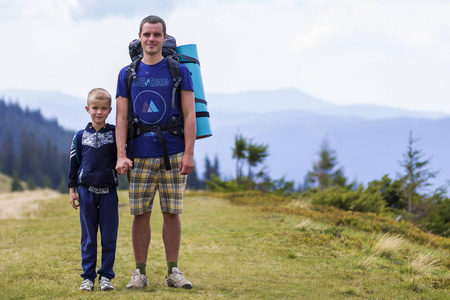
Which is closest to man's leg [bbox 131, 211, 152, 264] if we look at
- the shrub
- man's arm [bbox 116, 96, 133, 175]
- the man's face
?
man's arm [bbox 116, 96, 133, 175]

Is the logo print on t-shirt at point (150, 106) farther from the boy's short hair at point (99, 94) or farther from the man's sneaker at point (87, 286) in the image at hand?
the man's sneaker at point (87, 286)

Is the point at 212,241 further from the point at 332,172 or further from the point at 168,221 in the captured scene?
the point at 332,172

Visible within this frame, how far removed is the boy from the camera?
5004 millimetres

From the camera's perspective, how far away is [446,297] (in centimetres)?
600

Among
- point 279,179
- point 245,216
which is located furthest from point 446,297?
point 279,179

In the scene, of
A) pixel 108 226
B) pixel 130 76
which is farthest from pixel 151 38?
pixel 108 226

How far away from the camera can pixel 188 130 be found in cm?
498

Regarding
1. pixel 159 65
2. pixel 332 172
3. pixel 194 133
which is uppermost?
pixel 159 65

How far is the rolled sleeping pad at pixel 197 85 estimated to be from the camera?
5328mm

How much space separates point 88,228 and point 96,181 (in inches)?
21.9

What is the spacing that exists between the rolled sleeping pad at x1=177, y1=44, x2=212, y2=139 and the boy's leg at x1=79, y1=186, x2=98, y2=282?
142 centimetres

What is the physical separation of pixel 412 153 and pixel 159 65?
2592 cm

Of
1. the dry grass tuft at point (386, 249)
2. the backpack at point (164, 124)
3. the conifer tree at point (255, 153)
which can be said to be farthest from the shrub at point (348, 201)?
the backpack at point (164, 124)

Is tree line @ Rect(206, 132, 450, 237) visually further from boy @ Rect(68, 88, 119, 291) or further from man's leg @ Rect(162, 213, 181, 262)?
boy @ Rect(68, 88, 119, 291)
